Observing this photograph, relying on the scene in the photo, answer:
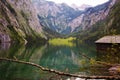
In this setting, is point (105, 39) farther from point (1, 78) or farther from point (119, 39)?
point (1, 78)

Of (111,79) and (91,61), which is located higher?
(91,61)

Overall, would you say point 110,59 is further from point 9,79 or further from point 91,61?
point 9,79

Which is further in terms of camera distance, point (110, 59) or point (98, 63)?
point (110, 59)

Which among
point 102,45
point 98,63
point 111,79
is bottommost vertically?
point 111,79

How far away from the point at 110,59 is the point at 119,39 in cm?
6216

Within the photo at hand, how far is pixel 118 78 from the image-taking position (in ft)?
29.5

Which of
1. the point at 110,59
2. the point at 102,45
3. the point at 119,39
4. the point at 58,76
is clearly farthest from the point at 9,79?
the point at 102,45

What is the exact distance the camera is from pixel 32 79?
4384 centimetres

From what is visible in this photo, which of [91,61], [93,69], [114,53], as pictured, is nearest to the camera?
[91,61]

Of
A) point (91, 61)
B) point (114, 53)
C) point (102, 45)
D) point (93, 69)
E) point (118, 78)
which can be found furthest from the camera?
point (102, 45)

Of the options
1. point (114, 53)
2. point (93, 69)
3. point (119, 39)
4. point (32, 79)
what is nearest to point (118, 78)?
point (93, 69)

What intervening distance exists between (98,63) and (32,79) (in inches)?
1324

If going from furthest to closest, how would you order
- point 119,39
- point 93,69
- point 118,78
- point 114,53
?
point 119,39, point 114,53, point 93,69, point 118,78

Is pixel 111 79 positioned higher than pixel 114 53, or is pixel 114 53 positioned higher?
pixel 114 53
